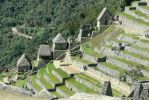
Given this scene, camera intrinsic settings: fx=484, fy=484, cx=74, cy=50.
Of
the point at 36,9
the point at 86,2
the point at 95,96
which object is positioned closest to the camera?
the point at 95,96

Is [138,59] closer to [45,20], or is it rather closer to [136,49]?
[136,49]

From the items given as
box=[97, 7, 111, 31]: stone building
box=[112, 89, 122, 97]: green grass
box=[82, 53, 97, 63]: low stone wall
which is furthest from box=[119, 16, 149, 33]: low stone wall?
box=[112, 89, 122, 97]: green grass

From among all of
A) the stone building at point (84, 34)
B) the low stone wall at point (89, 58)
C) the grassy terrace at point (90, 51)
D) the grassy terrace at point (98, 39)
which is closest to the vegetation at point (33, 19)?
the stone building at point (84, 34)

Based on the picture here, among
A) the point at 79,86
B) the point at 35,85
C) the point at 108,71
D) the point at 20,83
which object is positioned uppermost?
the point at 108,71

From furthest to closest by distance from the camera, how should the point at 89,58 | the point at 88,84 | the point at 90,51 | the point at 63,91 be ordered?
1. the point at 90,51
2. the point at 89,58
3. the point at 63,91
4. the point at 88,84

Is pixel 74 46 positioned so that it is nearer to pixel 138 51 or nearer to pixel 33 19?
pixel 138 51

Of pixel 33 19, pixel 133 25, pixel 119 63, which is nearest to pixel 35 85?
pixel 119 63

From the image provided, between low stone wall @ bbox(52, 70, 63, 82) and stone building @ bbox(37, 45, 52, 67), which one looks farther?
stone building @ bbox(37, 45, 52, 67)

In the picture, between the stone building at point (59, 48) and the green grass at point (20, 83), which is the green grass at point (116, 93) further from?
Result: the stone building at point (59, 48)

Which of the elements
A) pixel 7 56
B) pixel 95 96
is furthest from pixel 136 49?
pixel 7 56

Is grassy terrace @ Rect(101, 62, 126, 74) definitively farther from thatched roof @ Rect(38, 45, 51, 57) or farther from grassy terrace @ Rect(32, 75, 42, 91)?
thatched roof @ Rect(38, 45, 51, 57)

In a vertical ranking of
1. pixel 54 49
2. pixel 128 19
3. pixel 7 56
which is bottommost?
pixel 7 56
